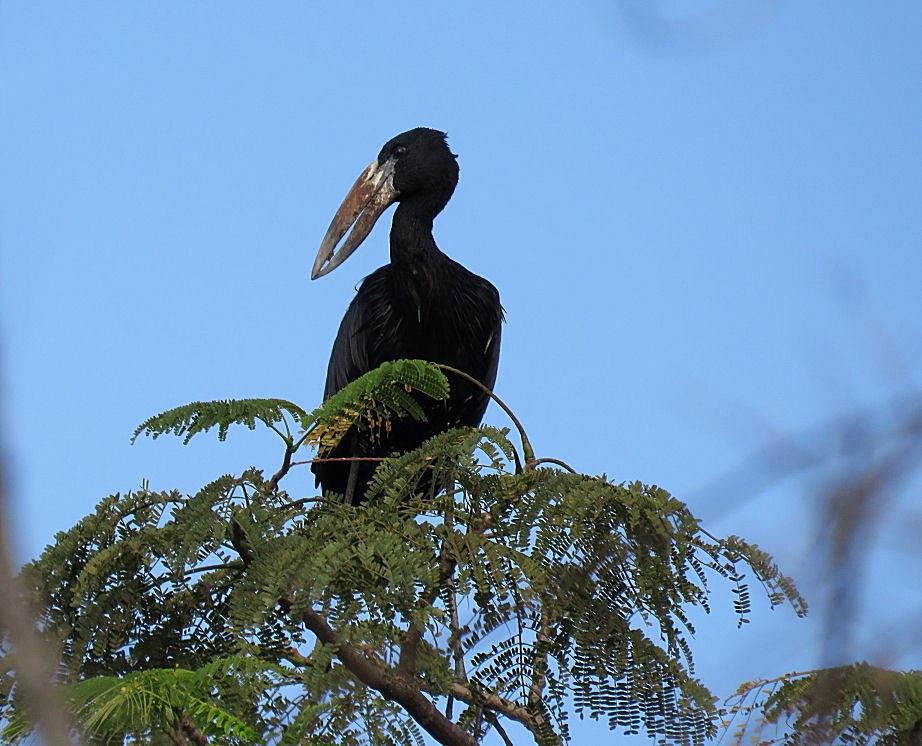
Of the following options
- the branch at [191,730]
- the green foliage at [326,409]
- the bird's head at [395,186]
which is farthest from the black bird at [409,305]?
the branch at [191,730]

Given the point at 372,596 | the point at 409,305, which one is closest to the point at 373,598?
the point at 372,596

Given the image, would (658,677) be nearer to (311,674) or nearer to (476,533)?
(476,533)

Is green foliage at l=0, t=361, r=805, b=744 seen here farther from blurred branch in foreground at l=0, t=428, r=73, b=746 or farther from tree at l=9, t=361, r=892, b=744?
blurred branch in foreground at l=0, t=428, r=73, b=746

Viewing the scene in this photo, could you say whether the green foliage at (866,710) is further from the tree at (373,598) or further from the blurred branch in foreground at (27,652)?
the blurred branch in foreground at (27,652)

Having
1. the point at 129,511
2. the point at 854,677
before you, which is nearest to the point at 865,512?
the point at 854,677

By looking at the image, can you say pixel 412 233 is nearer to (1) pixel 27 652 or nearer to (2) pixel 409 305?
(2) pixel 409 305

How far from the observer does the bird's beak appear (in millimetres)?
7254

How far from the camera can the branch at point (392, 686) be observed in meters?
2.87

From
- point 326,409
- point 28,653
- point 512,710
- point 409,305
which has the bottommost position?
point 28,653

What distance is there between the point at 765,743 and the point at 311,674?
A: 3.20ft

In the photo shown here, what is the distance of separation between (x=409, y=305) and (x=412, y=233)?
0.44 meters

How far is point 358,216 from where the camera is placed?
24.0 ft

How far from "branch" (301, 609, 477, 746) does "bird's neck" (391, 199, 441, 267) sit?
12.9 feet

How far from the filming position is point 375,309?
22.6 ft
